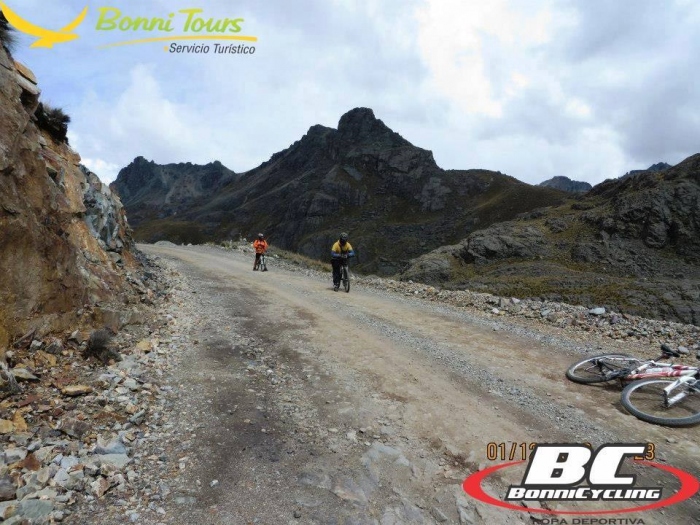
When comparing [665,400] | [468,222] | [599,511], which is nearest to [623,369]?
[665,400]

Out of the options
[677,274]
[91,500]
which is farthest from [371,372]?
[677,274]

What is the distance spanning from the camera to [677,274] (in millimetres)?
32562

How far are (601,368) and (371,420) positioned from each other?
5.59 meters

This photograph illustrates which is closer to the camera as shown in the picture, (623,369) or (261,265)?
(623,369)

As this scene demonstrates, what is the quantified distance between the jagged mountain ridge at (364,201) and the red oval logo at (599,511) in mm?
79370

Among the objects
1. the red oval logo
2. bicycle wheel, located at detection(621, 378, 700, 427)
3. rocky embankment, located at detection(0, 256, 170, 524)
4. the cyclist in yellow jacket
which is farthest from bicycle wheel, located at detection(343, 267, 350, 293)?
the red oval logo

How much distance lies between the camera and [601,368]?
8.44 meters

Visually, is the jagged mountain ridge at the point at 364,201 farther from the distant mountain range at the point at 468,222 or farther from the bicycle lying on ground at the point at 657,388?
the bicycle lying on ground at the point at 657,388

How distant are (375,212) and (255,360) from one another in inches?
4370

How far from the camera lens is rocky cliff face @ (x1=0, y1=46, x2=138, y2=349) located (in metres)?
6.72

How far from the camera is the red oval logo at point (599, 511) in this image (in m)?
4.61

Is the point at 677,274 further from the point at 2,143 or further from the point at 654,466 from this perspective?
the point at 2,143

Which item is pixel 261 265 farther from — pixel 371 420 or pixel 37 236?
pixel 371 420

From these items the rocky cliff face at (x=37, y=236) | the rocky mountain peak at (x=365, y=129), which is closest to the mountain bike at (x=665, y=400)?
the rocky cliff face at (x=37, y=236)
